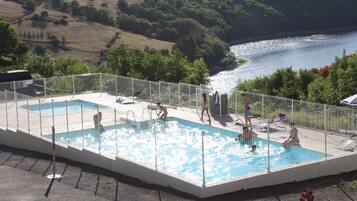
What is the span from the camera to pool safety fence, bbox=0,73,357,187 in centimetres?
1952

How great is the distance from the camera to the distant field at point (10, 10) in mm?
136250

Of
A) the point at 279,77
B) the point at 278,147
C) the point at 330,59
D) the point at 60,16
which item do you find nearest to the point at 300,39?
the point at 330,59

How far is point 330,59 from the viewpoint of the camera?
10806cm

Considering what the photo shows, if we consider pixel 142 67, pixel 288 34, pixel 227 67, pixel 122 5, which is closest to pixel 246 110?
pixel 142 67

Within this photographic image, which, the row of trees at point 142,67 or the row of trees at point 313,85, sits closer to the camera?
the row of trees at point 313,85

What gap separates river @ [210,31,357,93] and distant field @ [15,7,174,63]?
20442mm

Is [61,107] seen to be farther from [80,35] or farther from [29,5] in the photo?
[29,5]

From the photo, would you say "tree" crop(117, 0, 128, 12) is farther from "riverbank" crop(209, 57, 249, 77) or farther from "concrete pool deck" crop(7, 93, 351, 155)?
"concrete pool deck" crop(7, 93, 351, 155)

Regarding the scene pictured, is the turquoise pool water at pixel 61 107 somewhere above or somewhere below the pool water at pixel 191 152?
above

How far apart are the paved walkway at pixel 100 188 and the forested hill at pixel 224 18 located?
11170 cm

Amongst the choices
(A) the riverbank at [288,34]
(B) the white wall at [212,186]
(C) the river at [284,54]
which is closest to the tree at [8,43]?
(C) the river at [284,54]

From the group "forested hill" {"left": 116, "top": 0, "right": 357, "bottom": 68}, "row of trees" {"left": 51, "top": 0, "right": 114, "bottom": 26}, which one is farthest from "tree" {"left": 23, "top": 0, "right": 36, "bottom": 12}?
"forested hill" {"left": 116, "top": 0, "right": 357, "bottom": 68}

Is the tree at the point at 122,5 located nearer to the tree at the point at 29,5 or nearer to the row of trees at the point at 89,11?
the row of trees at the point at 89,11

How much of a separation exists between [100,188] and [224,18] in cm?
14518
